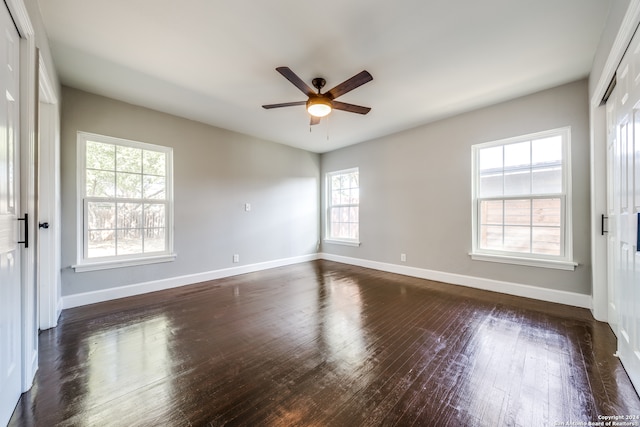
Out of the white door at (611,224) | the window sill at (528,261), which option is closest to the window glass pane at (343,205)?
the window sill at (528,261)

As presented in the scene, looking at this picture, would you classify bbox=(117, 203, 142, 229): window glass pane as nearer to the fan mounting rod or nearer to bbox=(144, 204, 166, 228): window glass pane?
bbox=(144, 204, 166, 228): window glass pane

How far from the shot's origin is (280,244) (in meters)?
5.23

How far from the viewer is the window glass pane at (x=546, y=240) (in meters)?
3.10

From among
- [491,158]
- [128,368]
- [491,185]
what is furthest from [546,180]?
[128,368]

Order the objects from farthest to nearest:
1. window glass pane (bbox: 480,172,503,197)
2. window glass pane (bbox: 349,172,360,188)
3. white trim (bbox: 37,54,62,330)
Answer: window glass pane (bbox: 349,172,360,188) < window glass pane (bbox: 480,172,503,197) < white trim (bbox: 37,54,62,330)

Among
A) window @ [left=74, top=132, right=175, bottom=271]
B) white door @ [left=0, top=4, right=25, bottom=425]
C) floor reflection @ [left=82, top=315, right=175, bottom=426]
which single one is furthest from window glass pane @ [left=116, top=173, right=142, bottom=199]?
white door @ [left=0, top=4, right=25, bottom=425]

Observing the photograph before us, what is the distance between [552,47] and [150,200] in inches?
195

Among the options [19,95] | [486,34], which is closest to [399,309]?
Answer: [486,34]

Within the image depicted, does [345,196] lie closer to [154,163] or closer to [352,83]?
[352,83]

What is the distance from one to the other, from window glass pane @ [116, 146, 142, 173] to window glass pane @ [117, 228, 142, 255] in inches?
32.9

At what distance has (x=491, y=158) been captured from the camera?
3609mm

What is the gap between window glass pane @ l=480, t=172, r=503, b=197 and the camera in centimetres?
354

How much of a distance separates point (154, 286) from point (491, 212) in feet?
16.2

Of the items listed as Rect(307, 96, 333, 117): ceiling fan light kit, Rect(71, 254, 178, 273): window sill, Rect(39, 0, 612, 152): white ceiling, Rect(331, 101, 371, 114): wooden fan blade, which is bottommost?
Rect(71, 254, 178, 273): window sill
